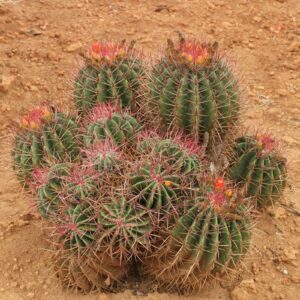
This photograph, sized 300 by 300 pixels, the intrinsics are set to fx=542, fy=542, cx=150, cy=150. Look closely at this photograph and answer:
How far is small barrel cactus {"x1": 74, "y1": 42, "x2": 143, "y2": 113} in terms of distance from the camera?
3.57m

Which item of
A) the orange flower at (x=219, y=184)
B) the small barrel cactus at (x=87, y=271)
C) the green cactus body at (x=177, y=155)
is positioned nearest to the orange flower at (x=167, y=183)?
the green cactus body at (x=177, y=155)

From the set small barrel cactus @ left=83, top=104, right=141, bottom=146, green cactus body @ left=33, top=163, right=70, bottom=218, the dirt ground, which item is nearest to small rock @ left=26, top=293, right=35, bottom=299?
the dirt ground

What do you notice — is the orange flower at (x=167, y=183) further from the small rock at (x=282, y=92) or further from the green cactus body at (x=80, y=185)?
the small rock at (x=282, y=92)

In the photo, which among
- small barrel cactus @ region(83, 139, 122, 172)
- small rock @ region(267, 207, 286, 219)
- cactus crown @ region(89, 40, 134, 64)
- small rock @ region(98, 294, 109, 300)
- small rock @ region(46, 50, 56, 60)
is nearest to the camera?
small barrel cactus @ region(83, 139, 122, 172)

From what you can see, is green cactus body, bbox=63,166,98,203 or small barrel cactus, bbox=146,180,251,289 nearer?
small barrel cactus, bbox=146,180,251,289

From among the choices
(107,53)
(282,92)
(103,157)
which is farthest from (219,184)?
(282,92)

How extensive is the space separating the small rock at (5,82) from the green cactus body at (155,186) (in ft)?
9.34

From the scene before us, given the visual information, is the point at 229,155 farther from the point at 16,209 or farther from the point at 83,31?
the point at 83,31

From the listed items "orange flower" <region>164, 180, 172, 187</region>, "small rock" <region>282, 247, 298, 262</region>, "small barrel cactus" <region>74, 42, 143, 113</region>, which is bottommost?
"small rock" <region>282, 247, 298, 262</region>

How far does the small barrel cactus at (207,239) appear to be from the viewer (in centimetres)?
266

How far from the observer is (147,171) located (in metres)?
2.78

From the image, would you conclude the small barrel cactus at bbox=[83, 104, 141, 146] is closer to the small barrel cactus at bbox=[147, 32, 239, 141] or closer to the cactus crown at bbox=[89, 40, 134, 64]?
the small barrel cactus at bbox=[147, 32, 239, 141]

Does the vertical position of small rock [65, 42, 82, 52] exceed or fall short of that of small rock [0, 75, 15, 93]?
it exceeds it

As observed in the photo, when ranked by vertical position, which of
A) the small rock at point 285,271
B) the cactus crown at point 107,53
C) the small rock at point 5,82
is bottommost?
the small rock at point 285,271
